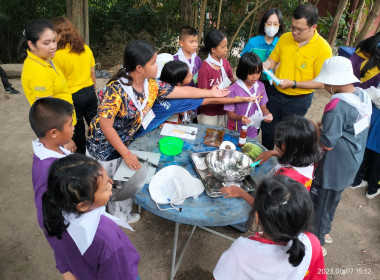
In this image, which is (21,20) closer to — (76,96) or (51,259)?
(76,96)

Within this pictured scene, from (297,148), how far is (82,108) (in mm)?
2638

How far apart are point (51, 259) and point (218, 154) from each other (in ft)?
6.03

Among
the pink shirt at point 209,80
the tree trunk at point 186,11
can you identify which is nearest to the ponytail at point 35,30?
the pink shirt at point 209,80

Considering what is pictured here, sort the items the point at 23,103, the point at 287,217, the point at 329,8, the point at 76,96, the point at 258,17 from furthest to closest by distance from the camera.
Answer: the point at 329,8
the point at 258,17
the point at 23,103
the point at 76,96
the point at 287,217

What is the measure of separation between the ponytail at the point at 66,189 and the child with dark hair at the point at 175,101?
4.63 feet

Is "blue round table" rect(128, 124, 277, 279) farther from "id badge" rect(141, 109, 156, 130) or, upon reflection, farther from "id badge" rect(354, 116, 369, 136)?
"id badge" rect(354, 116, 369, 136)

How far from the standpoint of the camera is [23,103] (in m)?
5.20

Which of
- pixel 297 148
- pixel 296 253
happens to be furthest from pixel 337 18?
pixel 296 253

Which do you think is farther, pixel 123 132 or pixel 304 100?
pixel 304 100

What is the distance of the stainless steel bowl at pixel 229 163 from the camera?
199cm

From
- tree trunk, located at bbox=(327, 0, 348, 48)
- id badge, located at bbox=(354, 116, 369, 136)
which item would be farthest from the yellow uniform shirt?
tree trunk, located at bbox=(327, 0, 348, 48)

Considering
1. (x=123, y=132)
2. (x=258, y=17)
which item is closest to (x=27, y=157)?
(x=123, y=132)

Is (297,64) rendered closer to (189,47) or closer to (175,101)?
(189,47)

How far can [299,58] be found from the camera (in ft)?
9.93
